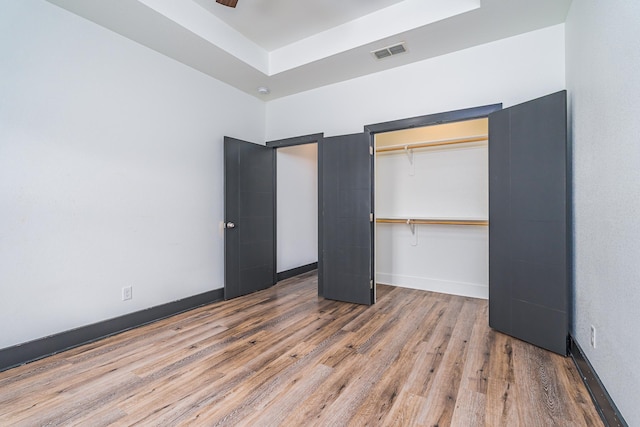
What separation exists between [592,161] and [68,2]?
407cm

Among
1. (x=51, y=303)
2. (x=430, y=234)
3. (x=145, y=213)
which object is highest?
(x=145, y=213)

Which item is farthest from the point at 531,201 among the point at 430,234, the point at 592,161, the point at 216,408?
the point at 216,408

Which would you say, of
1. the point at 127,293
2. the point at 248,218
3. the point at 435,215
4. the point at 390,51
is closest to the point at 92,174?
the point at 127,293

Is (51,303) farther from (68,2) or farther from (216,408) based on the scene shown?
(68,2)

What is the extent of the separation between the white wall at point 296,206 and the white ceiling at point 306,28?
1.54 metres

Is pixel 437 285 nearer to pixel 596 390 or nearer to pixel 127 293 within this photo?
pixel 596 390

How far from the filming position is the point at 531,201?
8.27ft

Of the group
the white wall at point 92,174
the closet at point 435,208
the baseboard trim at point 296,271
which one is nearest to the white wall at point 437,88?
the closet at point 435,208

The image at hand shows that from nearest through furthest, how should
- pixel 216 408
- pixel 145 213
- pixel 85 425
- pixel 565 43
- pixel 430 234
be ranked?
pixel 85 425, pixel 216 408, pixel 565 43, pixel 145 213, pixel 430 234

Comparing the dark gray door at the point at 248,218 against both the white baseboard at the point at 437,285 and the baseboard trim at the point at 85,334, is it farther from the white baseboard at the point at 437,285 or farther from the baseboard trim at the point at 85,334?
the white baseboard at the point at 437,285

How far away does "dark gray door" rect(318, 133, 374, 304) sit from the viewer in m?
3.69

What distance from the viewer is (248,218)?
4.16 metres

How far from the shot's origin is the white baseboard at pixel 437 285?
388 cm

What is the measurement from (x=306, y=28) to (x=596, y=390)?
3874 millimetres
